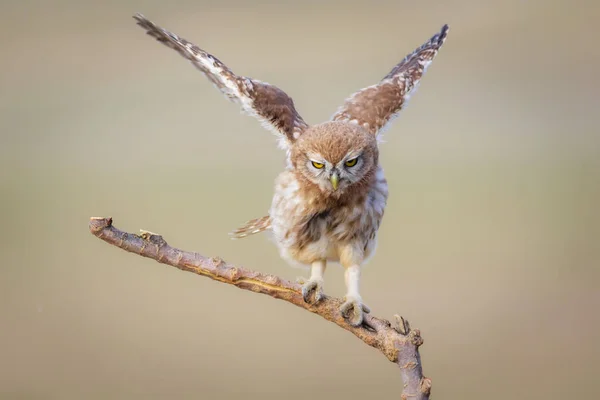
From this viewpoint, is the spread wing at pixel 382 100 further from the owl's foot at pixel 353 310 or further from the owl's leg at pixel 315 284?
the owl's foot at pixel 353 310

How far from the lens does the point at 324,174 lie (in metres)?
1.79

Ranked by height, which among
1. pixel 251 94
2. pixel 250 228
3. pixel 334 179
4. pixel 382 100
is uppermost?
pixel 382 100

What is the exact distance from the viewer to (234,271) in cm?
160

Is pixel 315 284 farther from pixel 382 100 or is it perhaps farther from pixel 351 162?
pixel 382 100

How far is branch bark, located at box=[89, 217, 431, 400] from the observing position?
1.57 meters

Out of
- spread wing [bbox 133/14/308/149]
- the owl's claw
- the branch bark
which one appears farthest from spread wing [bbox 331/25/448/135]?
the branch bark

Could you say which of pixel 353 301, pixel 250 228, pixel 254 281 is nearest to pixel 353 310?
pixel 353 301

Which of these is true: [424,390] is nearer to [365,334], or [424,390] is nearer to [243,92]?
[365,334]

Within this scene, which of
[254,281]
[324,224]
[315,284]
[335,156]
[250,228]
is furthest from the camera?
[250,228]

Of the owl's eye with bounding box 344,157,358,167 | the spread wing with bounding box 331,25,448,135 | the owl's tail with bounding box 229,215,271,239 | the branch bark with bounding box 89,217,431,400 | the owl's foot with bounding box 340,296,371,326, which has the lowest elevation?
the branch bark with bounding box 89,217,431,400

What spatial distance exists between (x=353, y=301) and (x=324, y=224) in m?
0.27

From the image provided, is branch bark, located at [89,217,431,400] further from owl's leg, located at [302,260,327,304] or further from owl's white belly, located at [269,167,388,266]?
owl's white belly, located at [269,167,388,266]

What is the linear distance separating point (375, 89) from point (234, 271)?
0.98m

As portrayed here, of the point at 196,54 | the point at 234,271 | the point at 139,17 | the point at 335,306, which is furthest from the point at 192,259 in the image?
the point at 139,17
